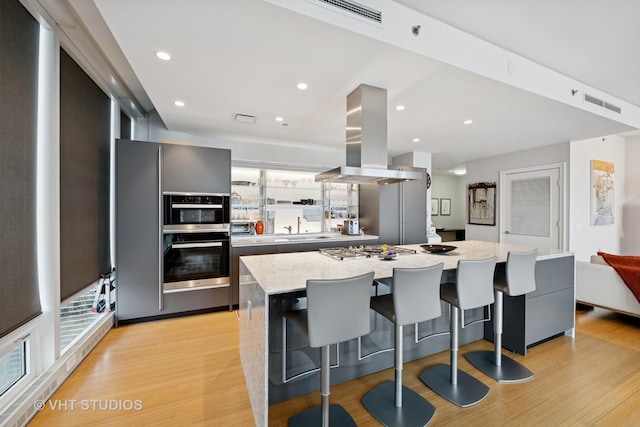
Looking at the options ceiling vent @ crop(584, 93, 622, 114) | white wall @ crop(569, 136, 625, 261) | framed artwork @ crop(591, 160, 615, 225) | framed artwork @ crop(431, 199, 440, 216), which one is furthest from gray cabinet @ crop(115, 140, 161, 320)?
framed artwork @ crop(431, 199, 440, 216)

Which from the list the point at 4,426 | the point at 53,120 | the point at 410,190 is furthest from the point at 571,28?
the point at 4,426

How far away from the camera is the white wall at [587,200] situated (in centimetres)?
461

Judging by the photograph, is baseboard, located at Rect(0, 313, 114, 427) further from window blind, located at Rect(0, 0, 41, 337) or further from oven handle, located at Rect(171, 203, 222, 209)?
oven handle, located at Rect(171, 203, 222, 209)

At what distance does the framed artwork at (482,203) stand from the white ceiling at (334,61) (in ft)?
7.23

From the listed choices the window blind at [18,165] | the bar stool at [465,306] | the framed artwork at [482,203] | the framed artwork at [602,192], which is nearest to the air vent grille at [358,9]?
the bar stool at [465,306]

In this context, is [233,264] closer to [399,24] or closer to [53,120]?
[53,120]

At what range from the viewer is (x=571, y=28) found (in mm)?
2029

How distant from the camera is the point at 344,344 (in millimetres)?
2061

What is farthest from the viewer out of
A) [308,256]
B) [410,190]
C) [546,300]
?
[410,190]

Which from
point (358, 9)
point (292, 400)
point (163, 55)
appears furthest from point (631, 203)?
point (163, 55)

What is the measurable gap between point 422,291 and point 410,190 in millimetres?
3511

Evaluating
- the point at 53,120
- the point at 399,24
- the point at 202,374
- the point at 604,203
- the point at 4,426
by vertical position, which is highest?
the point at 399,24

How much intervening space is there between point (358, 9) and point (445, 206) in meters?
7.96

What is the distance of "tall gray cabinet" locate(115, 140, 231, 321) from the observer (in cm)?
305
